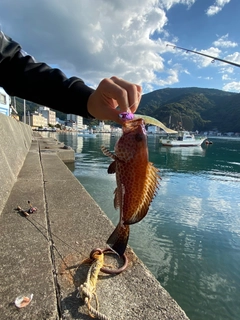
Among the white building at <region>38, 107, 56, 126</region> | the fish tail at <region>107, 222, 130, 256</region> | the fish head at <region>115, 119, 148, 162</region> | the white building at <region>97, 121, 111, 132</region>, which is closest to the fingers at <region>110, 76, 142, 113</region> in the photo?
the fish head at <region>115, 119, 148, 162</region>

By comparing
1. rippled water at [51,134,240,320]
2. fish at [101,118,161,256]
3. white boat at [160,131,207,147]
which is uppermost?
fish at [101,118,161,256]

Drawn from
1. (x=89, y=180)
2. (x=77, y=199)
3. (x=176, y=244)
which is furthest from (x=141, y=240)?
(x=89, y=180)

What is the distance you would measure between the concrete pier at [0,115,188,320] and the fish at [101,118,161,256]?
2.51ft

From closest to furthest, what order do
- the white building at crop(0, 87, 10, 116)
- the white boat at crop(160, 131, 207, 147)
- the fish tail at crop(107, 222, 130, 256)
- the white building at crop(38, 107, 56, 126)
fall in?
the fish tail at crop(107, 222, 130, 256)
the white building at crop(0, 87, 10, 116)
the white boat at crop(160, 131, 207, 147)
the white building at crop(38, 107, 56, 126)

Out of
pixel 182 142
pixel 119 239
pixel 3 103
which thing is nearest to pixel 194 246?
pixel 119 239

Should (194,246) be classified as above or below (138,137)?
below

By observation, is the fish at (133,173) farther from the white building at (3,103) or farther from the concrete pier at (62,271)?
the white building at (3,103)

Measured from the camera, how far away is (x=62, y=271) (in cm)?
226

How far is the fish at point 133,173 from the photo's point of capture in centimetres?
150

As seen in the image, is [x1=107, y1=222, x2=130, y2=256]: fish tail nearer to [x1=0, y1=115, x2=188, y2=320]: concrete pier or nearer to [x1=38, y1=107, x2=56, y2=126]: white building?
[x1=0, y1=115, x2=188, y2=320]: concrete pier

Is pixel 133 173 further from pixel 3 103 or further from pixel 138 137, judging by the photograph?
pixel 3 103

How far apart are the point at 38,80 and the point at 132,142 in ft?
2.33

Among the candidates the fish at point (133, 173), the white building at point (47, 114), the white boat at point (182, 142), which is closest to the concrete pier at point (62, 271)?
the fish at point (133, 173)

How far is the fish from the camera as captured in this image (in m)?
1.50
